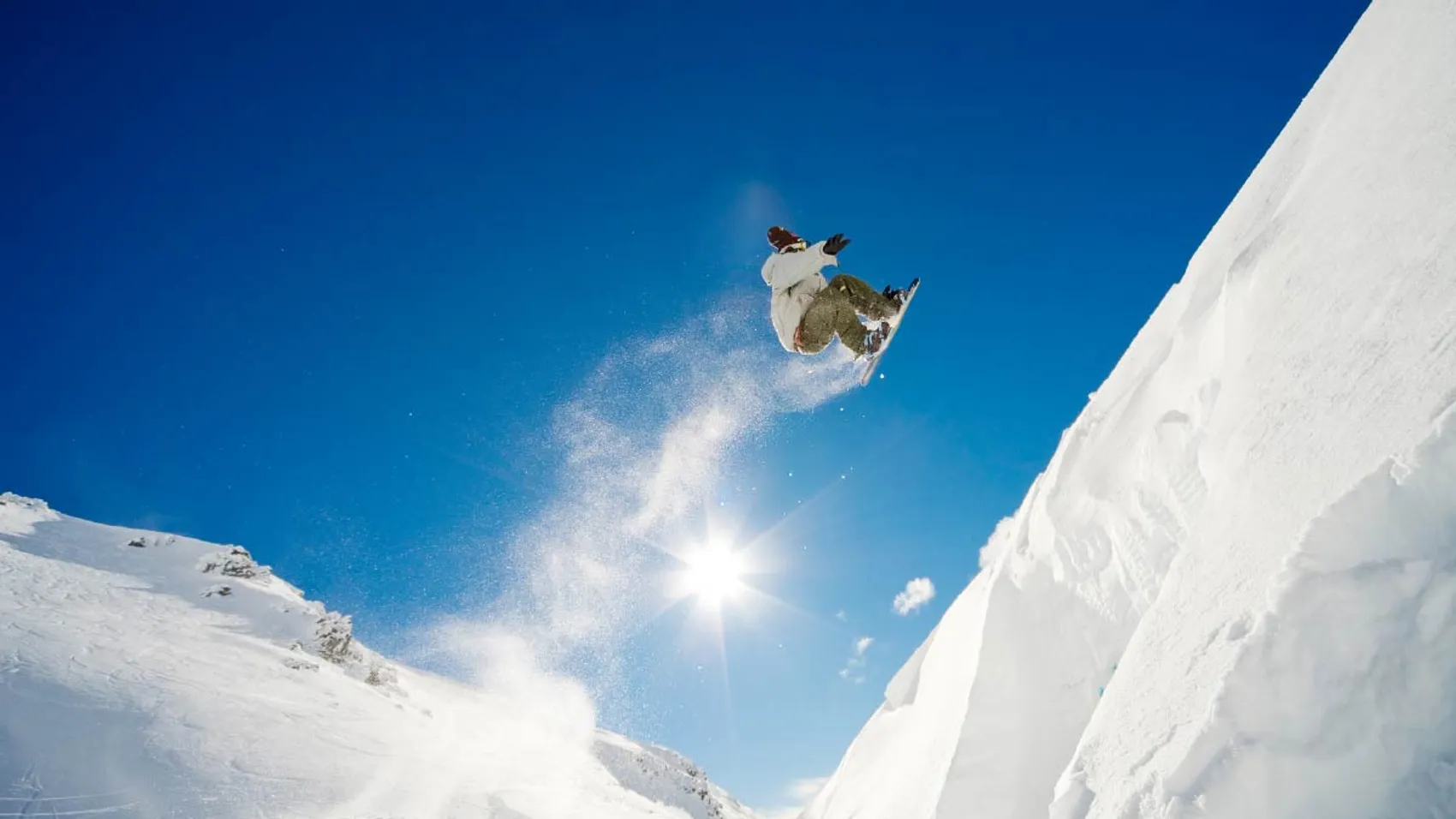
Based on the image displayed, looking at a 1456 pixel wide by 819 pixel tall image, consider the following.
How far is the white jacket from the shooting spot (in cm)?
802

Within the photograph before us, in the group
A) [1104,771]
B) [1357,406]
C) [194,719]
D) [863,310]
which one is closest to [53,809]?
[194,719]

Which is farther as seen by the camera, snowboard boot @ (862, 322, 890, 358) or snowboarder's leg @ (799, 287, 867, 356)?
snowboard boot @ (862, 322, 890, 358)

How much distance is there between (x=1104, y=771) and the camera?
9.78 feet

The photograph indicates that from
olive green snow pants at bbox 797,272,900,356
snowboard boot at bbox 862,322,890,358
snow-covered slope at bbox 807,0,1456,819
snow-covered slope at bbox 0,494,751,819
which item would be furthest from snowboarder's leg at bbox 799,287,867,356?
snow-covered slope at bbox 0,494,751,819

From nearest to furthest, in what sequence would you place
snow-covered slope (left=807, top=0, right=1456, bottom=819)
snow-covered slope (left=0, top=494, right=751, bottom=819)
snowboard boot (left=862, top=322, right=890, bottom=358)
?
snow-covered slope (left=807, top=0, right=1456, bottom=819)
snow-covered slope (left=0, top=494, right=751, bottom=819)
snowboard boot (left=862, top=322, right=890, bottom=358)

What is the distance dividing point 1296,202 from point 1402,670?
301 centimetres

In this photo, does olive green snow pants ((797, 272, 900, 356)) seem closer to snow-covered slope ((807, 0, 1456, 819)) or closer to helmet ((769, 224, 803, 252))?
helmet ((769, 224, 803, 252))

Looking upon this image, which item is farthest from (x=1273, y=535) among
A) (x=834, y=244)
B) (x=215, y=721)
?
(x=215, y=721)

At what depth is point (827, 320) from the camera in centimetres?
820

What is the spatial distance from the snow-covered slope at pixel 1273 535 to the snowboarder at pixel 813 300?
331 cm

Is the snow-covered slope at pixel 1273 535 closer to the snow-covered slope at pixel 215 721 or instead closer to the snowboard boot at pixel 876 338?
the snowboard boot at pixel 876 338

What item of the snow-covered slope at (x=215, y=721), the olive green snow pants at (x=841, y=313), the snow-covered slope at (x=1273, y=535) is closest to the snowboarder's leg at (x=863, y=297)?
the olive green snow pants at (x=841, y=313)

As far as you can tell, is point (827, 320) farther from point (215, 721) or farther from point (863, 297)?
point (215, 721)

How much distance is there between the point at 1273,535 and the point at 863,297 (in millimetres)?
6030
